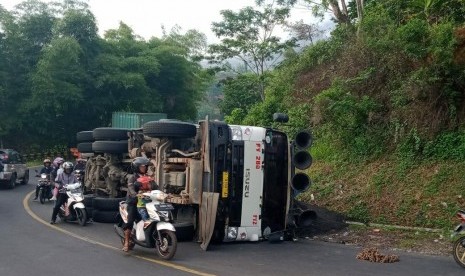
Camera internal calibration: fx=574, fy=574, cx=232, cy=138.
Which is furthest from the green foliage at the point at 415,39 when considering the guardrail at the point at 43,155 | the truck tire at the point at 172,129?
the guardrail at the point at 43,155

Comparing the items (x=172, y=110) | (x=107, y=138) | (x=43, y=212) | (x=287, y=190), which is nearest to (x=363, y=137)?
(x=287, y=190)

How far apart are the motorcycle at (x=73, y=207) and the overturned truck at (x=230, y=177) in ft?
8.73

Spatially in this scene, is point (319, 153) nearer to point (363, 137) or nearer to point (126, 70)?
point (363, 137)

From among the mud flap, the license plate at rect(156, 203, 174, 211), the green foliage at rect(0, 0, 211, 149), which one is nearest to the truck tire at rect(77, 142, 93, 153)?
the mud flap

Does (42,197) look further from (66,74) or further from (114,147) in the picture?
(66,74)

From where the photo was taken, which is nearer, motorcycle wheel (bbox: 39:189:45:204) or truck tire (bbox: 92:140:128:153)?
truck tire (bbox: 92:140:128:153)

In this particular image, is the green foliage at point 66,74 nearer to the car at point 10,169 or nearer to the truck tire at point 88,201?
the car at point 10,169

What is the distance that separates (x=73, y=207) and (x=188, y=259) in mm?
5382

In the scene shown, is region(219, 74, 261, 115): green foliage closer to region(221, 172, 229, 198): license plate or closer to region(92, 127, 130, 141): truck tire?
region(92, 127, 130, 141): truck tire

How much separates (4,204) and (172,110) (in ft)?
114

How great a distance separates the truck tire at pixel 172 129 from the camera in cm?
1134

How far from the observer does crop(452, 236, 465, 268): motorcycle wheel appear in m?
9.19

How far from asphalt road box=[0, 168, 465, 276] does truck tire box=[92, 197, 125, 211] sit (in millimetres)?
1417

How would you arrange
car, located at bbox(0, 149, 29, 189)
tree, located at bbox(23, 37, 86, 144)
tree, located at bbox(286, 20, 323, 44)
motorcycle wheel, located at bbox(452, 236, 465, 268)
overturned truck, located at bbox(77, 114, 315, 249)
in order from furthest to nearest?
tree, located at bbox(23, 37, 86, 144) → tree, located at bbox(286, 20, 323, 44) → car, located at bbox(0, 149, 29, 189) → overturned truck, located at bbox(77, 114, 315, 249) → motorcycle wheel, located at bbox(452, 236, 465, 268)
